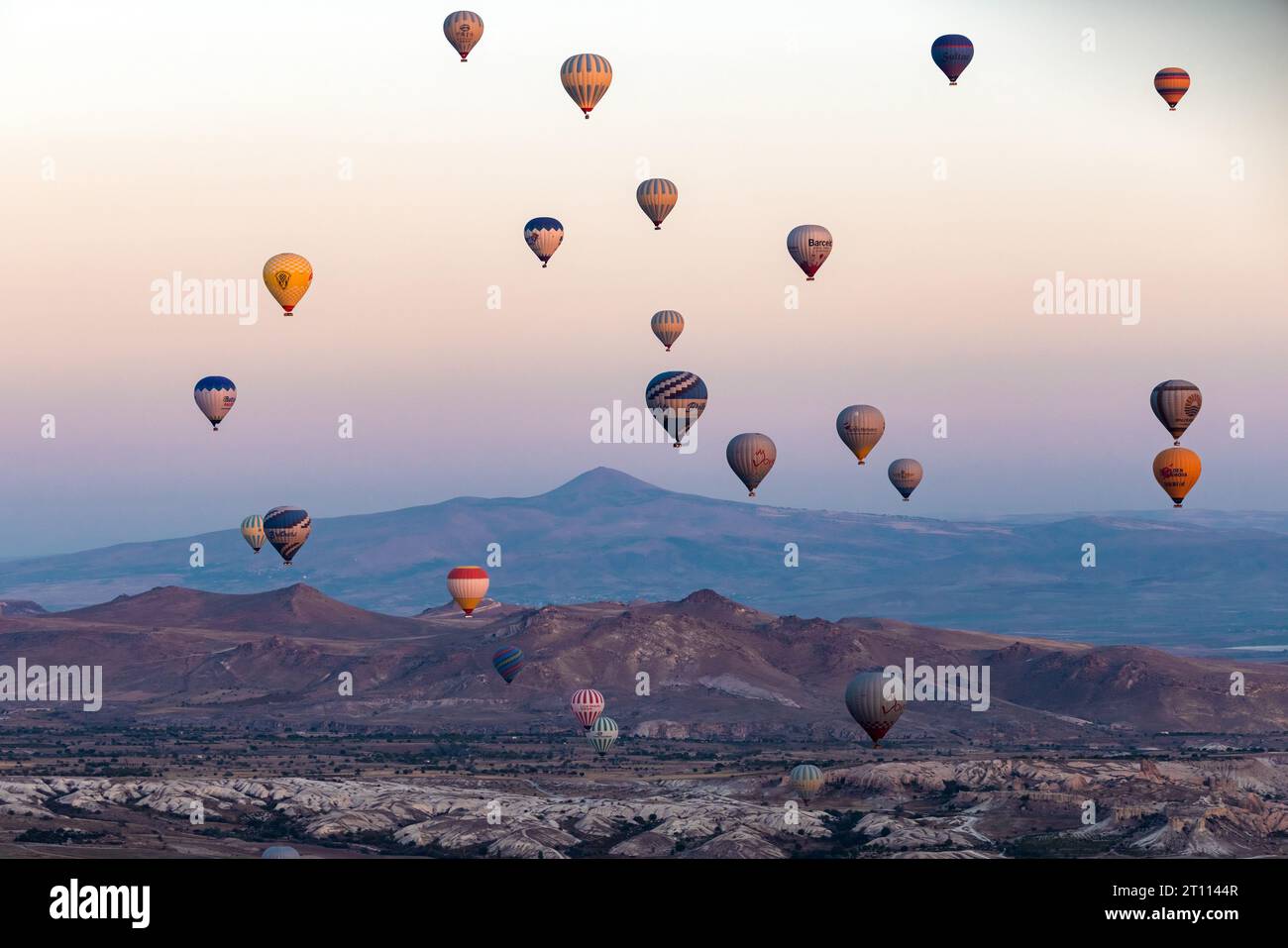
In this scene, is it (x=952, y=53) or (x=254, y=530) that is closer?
(x=952, y=53)

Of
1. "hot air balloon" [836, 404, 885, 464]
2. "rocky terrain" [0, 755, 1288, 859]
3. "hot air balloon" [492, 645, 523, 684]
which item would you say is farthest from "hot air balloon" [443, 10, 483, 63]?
"hot air balloon" [492, 645, 523, 684]

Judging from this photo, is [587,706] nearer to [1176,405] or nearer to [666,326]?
[666,326]

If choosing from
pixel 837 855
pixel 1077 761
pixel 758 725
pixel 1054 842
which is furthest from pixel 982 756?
pixel 837 855

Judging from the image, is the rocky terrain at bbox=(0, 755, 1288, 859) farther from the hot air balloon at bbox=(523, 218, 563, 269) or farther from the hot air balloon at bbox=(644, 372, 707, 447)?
the hot air balloon at bbox=(523, 218, 563, 269)

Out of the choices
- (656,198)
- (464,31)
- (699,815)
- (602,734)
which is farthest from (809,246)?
(602,734)

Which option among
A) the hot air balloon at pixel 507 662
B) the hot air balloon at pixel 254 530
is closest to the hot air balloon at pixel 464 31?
the hot air balloon at pixel 254 530

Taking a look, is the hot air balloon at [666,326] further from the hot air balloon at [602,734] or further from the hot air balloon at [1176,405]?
the hot air balloon at [602,734]
